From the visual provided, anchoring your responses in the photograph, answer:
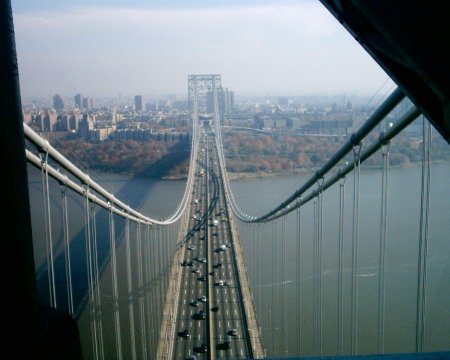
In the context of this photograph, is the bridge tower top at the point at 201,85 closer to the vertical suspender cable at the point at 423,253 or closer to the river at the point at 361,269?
the river at the point at 361,269

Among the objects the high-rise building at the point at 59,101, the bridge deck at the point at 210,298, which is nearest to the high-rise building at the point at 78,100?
the high-rise building at the point at 59,101

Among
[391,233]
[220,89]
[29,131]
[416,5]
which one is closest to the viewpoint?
[416,5]

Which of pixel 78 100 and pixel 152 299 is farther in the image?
pixel 78 100

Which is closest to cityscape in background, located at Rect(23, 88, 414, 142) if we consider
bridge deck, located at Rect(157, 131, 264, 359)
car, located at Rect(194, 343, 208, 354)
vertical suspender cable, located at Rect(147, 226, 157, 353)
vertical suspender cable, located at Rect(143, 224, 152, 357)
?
vertical suspender cable, located at Rect(143, 224, 152, 357)

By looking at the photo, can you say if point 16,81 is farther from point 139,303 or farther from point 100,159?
point 100,159

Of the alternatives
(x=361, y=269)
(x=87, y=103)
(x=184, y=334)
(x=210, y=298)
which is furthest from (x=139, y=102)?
(x=361, y=269)

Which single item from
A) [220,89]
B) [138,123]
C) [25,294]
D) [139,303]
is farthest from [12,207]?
[220,89]

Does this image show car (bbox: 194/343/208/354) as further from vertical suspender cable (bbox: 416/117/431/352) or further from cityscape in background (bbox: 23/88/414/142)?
vertical suspender cable (bbox: 416/117/431/352)

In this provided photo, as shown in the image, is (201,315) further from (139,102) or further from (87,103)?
(139,102)
